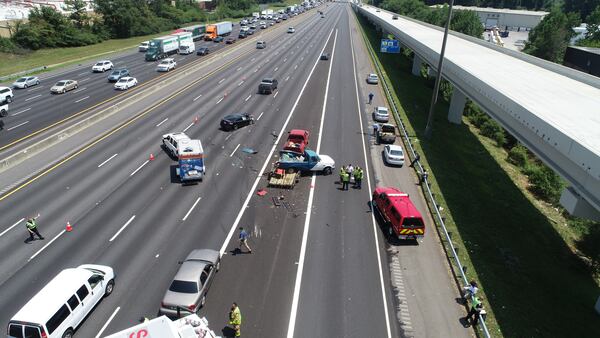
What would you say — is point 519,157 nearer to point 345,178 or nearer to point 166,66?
point 345,178

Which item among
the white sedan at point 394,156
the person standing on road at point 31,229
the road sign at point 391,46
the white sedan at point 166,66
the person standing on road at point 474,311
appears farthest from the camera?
the white sedan at point 166,66

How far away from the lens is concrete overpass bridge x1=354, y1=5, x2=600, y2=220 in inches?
758

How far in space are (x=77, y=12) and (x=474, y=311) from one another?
380ft

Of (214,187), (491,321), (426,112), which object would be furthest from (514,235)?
(426,112)

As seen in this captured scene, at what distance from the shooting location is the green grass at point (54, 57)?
69994 mm

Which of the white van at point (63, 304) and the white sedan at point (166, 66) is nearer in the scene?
the white van at point (63, 304)

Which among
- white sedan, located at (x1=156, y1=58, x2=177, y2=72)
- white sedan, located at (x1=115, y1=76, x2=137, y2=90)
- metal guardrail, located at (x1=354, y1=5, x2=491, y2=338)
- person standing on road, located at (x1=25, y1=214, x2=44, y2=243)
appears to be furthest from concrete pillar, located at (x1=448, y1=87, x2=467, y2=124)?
white sedan, located at (x1=156, y1=58, x2=177, y2=72)

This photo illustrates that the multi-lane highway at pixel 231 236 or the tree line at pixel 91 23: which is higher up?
the tree line at pixel 91 23

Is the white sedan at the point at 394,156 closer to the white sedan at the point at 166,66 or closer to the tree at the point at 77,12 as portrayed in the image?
the white sedan at the point at 166,66

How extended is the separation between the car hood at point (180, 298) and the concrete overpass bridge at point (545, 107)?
19.3 meters

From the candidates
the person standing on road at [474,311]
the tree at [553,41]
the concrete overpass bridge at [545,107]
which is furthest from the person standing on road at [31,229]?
the tree at [553,41]

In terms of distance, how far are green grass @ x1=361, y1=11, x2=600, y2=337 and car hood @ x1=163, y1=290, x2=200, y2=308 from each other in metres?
14.3

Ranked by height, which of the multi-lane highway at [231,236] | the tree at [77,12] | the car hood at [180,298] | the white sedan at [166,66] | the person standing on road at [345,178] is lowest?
the multi-lane highway at [231,236]

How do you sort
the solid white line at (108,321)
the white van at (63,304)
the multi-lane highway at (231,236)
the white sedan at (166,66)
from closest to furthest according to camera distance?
the white van at (63,304) → the solid white line at (108,321) → the multi-lane highway at (231,236) → the white sedan at (166,66)
